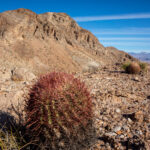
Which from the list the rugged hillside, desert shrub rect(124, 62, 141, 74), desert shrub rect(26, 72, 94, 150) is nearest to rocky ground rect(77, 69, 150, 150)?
desert shrub rect(26, 72, 94, 150)

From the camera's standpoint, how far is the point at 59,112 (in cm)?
218

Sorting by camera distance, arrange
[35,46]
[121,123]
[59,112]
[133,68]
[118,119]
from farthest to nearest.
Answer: [35,46], [133,68], [118,119], [121,123], [59,112]

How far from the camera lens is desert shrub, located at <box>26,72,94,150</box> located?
218 centimetres

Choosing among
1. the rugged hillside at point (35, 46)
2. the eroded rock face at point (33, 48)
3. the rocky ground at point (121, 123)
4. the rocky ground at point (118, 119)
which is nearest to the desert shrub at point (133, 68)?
the eroded rock face at point (33, 48)

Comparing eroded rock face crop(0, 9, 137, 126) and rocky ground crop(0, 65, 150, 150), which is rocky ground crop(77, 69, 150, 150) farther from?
eroded rock face crop(0, 9, 137, 126)

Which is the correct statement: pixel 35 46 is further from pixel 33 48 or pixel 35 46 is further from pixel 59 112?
pixel 59 112

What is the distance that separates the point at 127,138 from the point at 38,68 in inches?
570

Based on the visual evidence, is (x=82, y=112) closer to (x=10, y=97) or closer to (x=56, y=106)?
(x=56, y=106)

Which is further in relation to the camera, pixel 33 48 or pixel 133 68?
pixel 33 48

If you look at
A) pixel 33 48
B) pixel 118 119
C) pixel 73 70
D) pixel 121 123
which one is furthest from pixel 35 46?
pixel 121 123

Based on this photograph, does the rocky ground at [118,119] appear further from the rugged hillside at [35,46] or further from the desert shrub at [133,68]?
the rugged hillside at [35,46]

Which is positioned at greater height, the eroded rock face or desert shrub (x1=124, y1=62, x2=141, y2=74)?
the eroded rock face

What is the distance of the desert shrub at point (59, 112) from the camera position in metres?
2.18

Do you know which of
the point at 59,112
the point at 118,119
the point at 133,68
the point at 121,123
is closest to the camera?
the point at 59,112
